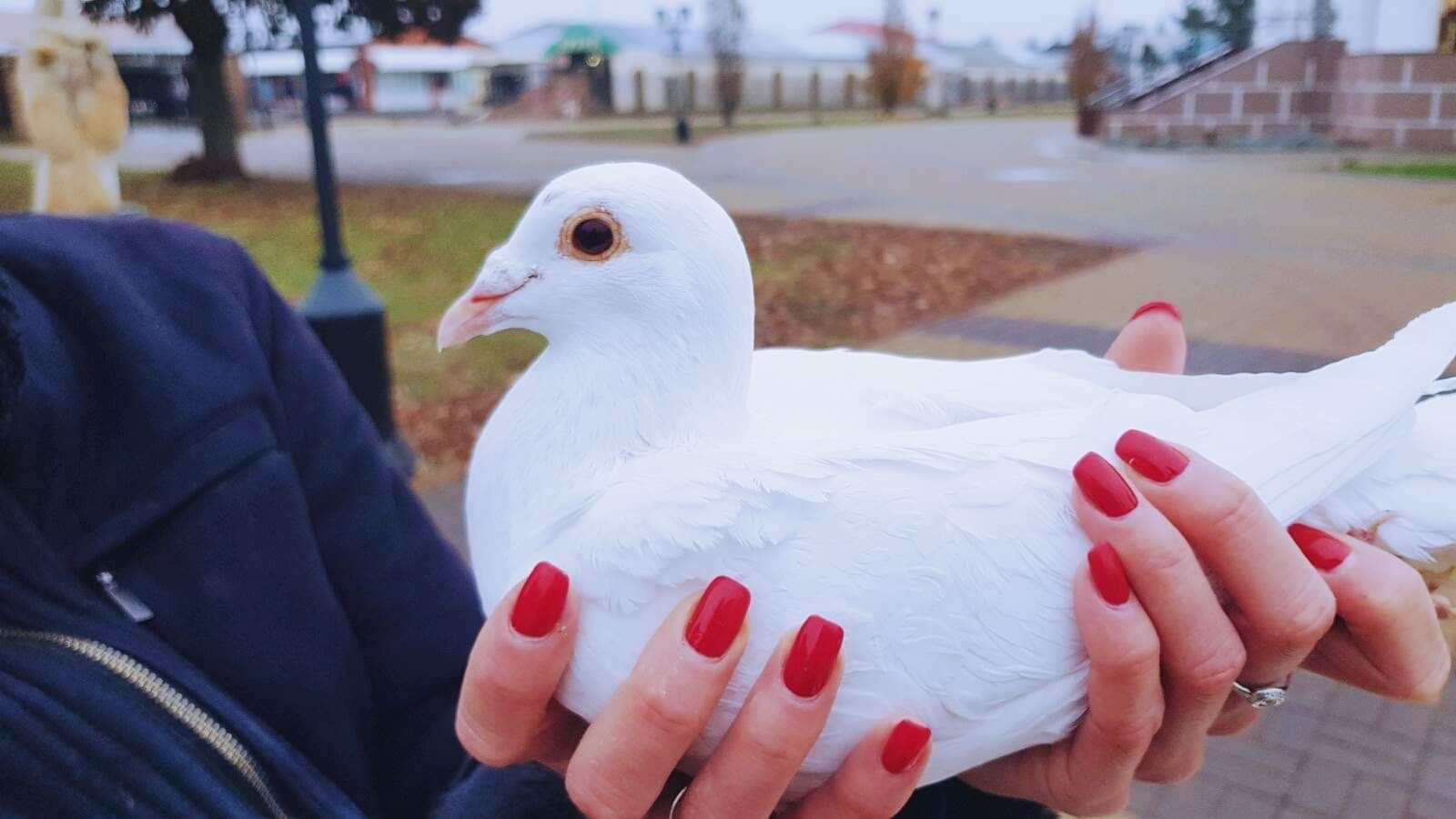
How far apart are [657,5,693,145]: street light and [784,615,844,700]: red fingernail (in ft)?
4.54

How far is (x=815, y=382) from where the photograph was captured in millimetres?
1205

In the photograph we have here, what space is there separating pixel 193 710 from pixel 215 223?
29.4ft

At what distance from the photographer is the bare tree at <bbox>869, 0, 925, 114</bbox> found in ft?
5.67

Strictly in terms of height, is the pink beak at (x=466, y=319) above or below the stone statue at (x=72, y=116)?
below

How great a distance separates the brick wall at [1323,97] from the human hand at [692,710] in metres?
0.74

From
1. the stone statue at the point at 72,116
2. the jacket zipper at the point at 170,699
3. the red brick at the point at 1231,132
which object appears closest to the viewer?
the jacket zipper at the point at 170,699

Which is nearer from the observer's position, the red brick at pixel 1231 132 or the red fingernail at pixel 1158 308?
the red brick at pixel 1231 132

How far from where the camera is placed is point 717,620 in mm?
885

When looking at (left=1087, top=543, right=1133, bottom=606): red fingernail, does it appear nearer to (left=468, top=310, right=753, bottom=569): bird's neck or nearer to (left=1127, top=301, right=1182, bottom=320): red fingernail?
(left=468, top=310, right=753, bottom=569): bird's neck

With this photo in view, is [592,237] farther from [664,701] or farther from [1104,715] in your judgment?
[1104,715]

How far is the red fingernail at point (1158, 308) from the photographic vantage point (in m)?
1.31

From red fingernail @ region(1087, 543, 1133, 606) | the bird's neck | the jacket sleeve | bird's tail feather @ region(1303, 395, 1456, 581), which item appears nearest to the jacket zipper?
the jacket sleeve

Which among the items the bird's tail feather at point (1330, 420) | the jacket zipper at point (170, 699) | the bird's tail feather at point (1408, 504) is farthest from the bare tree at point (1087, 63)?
the jacket zipper at point (170, 699)

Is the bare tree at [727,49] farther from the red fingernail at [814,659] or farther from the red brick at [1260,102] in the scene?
the red fingernail at [814,659]
